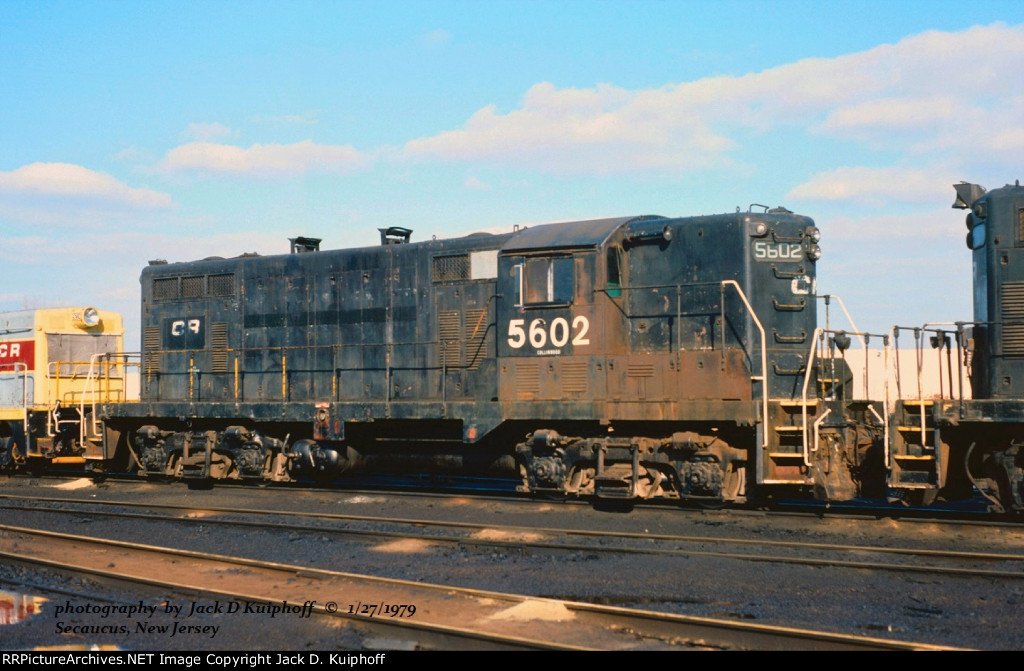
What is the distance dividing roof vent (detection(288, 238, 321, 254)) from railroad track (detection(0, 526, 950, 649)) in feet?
23.0

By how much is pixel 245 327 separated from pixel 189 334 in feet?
4.18

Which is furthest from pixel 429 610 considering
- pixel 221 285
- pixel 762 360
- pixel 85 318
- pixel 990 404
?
pixel 85 318

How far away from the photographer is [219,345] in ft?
51.9

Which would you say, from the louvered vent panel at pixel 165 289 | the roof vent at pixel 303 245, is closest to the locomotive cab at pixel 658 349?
the roof vent at pixel 303 245

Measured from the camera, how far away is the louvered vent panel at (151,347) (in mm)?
16500

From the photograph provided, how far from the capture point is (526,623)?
6.62m

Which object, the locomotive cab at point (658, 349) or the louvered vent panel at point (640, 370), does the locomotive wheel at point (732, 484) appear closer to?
the locomotive cab at point (658, 349)

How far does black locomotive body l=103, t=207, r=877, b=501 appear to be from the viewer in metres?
11.4

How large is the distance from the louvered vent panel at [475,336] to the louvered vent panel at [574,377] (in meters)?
1.51

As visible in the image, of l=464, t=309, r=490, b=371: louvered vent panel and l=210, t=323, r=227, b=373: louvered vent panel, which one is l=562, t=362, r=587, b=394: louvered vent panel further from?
l=210, t=323, r=227, b=373: louvered vent panel

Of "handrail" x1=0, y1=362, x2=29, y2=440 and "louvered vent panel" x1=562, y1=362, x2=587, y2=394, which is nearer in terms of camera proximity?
"louvered vent panel" x1=562, y1=362, x2=587, y2=394

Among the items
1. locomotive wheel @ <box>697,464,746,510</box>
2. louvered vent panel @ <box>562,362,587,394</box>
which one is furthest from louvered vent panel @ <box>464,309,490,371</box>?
locomotive wheel @ <box>697,464,746,510</box>
